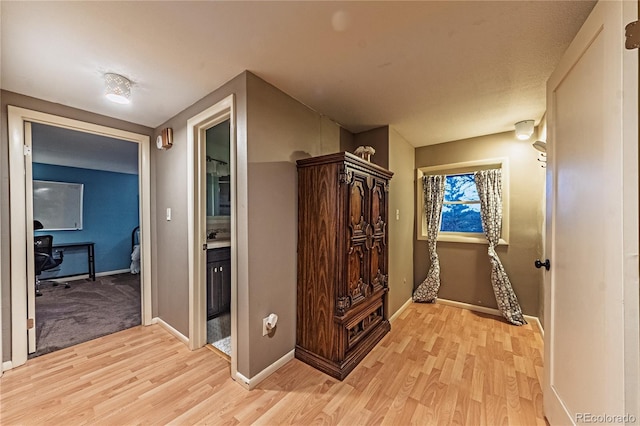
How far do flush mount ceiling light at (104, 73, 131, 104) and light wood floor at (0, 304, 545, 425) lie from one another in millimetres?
2097

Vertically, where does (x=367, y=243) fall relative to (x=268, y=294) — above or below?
above

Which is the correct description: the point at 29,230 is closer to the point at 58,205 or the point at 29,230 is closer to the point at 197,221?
the point at 197,221

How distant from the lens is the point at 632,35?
0.82 m

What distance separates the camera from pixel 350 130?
288 cm

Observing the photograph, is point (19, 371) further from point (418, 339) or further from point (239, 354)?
point (418, 339)

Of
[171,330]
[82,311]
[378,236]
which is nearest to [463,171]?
[378,236]

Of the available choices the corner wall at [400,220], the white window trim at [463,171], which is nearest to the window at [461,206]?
the white window trim at [463,171]

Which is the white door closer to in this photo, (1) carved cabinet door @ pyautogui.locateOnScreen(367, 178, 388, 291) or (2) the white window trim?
(1) carved cabinet door @ pyautogui.locateOnScreen(367, 178, 388, 291)

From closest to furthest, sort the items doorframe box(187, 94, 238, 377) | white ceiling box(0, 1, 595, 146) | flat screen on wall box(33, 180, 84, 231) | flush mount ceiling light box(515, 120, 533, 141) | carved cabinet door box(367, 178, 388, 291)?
white ceiling box(0, 1, 595, 146)
doorframe box(187, 94, 238, 377)
carved cabinet door box(367, 178, 388, 291)
flush mount ceiling light box(515, 120, 533, 141)
flat screen on wall box(33, 180, 84, 231)

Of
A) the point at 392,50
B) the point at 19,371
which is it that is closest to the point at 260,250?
the point at 392,50

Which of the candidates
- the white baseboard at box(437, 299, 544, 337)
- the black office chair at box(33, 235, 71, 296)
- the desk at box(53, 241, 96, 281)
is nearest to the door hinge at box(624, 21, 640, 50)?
the white baseboard at box(437, 299, 544, 337)

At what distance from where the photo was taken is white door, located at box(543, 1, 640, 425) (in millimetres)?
834

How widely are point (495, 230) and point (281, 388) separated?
2907 millimetres

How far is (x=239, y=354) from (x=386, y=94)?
2356mm
